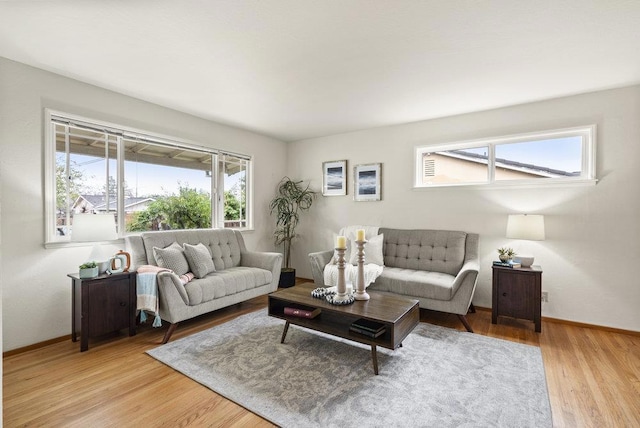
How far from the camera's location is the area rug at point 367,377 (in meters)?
1.80

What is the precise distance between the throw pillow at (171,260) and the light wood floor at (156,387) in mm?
630

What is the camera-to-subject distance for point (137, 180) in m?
3.50

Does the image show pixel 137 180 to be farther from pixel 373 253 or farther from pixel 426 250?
pixel 426 250

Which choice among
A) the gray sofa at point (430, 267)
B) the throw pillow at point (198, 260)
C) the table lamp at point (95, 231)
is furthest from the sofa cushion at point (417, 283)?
the table lamp at point (95, 231)

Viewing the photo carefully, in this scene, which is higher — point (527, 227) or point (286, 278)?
point (527, 227)

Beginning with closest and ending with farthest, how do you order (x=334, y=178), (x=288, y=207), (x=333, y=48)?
(x=333, y=48) < (x=334, y=178) < (x=288, y=207)

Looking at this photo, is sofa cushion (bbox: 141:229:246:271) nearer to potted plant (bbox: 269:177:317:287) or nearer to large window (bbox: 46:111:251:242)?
large window (bbox: 46:111:251:242)

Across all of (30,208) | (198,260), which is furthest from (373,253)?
(30,208)

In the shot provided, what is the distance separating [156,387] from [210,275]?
1377 mm

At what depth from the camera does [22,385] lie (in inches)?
82.7

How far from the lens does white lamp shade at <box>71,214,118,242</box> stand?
2631 mm

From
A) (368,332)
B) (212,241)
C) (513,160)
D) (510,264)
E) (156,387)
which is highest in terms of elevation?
(513,160)

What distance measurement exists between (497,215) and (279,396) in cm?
318

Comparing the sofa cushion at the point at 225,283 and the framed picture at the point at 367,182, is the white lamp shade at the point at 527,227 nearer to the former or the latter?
the framed picture at the point at 367,182
